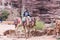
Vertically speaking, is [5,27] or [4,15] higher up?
[4,15]

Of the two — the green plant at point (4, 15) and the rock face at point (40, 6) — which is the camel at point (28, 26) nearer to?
the green plant at point (4, 15)

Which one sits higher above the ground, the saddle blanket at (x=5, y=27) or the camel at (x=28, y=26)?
the camel at (x=28, y=26)

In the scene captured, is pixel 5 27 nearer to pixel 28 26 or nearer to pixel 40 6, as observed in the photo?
pixel 28 26

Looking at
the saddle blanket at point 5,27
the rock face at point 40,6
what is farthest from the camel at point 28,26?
the rock face at point 40,6

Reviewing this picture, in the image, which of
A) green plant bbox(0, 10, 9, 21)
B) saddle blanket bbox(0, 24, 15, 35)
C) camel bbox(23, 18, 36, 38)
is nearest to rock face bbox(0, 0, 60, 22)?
green plant bbox(0, 10, 9, 21)

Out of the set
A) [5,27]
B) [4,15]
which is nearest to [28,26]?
[5,27]

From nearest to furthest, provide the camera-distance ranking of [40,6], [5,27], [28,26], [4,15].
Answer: [28,26]
[5,27]
[4,15]
[40,6]

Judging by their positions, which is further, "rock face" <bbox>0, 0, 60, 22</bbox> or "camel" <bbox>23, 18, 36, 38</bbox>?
"rock face" <bbox>0, 0, 60, 22</bbox>

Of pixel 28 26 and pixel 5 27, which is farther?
pixel 5 27

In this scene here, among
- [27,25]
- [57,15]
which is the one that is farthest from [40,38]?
[57,15]

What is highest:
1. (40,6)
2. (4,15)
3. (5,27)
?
(40,6)

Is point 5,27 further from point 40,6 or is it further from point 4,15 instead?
point 40,6

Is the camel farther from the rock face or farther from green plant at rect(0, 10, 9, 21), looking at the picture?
the rock face

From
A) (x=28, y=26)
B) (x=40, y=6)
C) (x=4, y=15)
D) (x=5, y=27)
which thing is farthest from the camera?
(x=40, y=6)
